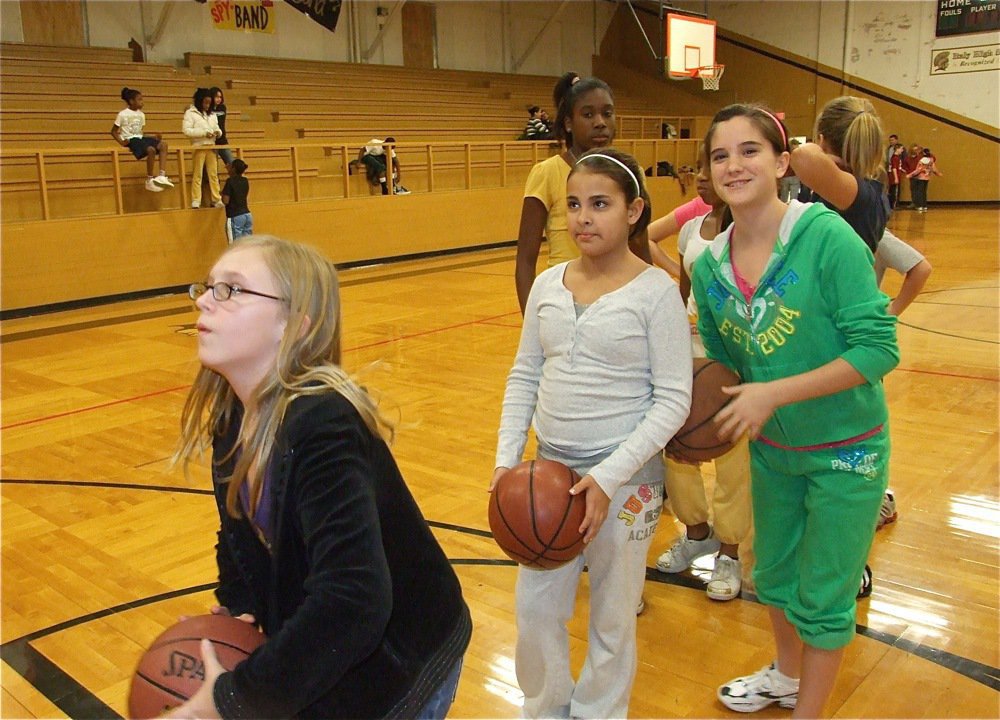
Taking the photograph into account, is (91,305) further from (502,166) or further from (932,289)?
(932,289)

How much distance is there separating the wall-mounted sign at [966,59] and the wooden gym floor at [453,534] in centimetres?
1348

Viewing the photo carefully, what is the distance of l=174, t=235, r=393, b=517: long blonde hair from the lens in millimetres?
1328

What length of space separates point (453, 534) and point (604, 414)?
161 centimetres

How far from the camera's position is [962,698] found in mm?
2354

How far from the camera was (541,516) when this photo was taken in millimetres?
1927

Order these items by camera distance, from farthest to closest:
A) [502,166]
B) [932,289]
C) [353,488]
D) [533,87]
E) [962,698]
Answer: [533,87]
[502,166]
[932,289]
[962,698]
[353,488]

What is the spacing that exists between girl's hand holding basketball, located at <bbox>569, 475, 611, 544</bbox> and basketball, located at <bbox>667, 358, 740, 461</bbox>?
0.28 metres

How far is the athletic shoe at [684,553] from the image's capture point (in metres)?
3.15

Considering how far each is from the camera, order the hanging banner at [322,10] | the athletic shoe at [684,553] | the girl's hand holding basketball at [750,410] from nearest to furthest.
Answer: the girl's hand holding basketball at [750,410], the athletic shoe at [684,553], the hanging banner at [322,10]

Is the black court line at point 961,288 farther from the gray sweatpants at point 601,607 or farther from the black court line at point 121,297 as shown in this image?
the gray sweatpants at point 601,607

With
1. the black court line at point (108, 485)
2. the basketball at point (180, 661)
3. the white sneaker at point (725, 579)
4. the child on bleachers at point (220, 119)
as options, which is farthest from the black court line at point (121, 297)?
the basketball at point (180, 661)

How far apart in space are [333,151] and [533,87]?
8.08 metres

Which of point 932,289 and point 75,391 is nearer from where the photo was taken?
point 75,391

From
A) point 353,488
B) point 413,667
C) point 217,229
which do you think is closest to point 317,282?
point 353,488
